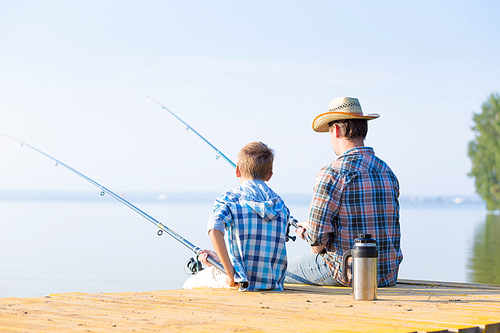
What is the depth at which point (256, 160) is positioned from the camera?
3.63 metres

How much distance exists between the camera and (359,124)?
3.88 metres

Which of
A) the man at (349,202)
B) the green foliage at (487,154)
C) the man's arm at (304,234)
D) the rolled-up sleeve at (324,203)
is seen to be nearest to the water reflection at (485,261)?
the man at (349,202)

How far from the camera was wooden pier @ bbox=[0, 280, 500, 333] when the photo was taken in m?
2.41

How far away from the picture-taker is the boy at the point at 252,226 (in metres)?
3.54

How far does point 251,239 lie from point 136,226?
18.5m

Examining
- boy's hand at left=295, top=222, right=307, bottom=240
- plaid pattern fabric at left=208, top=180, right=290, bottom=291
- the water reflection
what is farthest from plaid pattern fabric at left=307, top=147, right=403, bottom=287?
the water reflection

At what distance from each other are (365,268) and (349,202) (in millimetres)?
594

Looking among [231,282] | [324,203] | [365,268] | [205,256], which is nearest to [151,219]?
[205,256]

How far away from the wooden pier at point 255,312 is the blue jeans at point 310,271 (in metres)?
0.21

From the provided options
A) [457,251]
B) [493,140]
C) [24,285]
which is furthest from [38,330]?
[493,140]

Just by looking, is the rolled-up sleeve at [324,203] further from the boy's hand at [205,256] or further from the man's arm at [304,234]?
the boy's hand at [205,256]

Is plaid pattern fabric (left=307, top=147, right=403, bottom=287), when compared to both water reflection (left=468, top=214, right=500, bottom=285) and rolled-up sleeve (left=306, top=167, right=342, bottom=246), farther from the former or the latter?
water reflection (left=468, top=214, right=500, bottom=285)

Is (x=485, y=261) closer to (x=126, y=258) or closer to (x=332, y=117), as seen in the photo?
(x=126, y=258)

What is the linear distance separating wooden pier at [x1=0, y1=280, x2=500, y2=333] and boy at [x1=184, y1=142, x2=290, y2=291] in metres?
0.12
